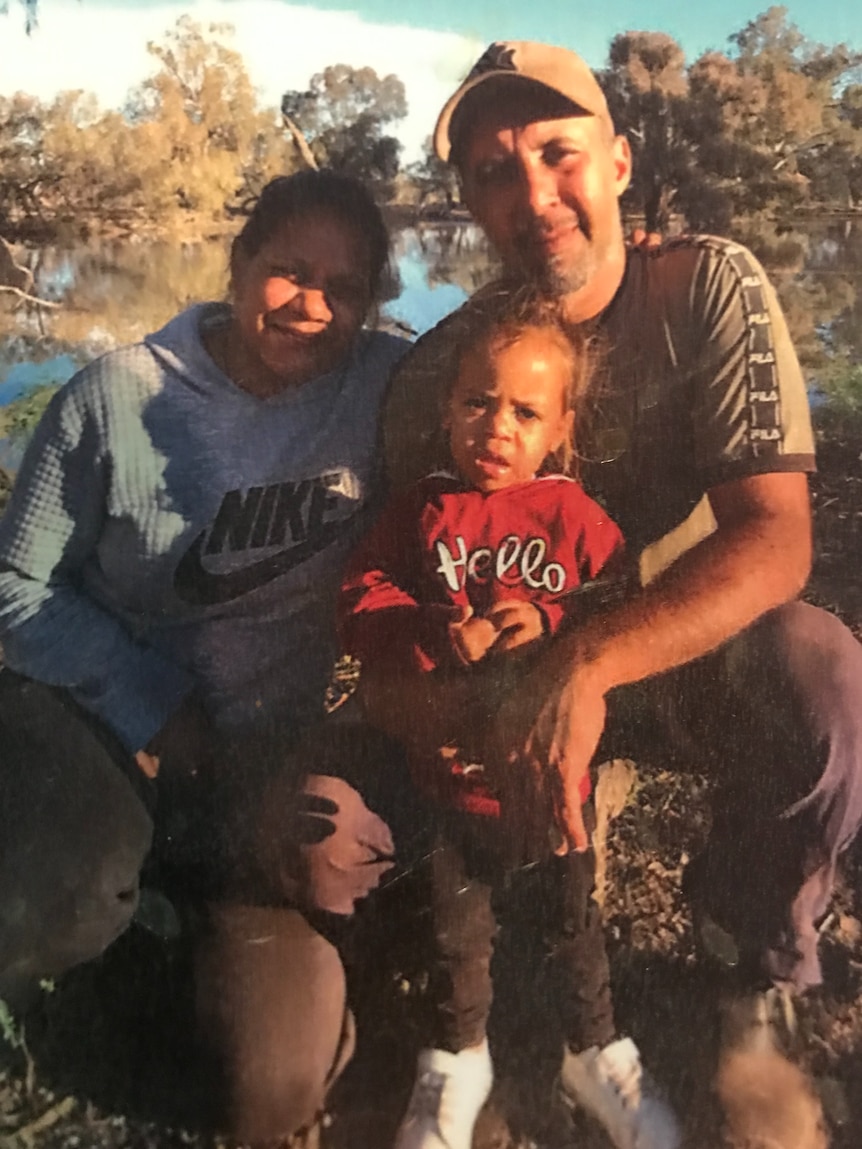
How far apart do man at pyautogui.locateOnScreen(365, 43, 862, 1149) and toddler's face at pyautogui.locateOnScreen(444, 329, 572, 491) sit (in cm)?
3

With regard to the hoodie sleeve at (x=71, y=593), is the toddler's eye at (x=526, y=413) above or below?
above

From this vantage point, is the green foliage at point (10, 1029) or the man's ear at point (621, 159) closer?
the man's ear at point (621, 159)

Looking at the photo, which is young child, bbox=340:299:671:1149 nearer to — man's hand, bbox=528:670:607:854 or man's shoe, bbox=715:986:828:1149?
man's hand, bbox=528:670:607:854

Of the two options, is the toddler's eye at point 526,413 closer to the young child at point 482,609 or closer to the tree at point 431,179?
the young child at point 482,609

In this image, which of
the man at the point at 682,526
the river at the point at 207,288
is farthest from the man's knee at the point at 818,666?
the river at the point at 207,288

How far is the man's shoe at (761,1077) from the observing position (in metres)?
1.10

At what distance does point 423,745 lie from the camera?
1066 mm

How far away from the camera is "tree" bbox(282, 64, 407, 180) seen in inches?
40.7

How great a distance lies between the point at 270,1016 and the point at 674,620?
590 mm

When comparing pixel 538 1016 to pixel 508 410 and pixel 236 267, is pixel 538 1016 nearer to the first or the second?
pixel 508 410

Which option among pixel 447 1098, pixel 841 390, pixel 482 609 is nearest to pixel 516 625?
pixel 482 609

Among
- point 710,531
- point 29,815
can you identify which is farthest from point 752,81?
point 29,815

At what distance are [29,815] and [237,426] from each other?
464 millimetres

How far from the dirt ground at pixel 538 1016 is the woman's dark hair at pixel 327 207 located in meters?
0.62
